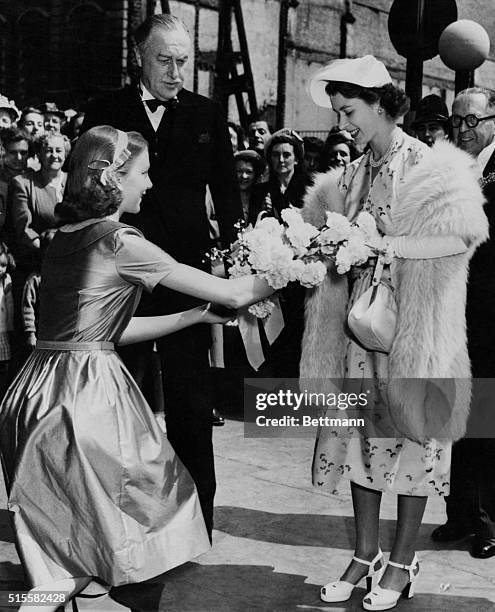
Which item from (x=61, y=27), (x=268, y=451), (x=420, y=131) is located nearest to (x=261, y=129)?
(x=420, y=131)

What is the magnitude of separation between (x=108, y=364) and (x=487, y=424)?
2028mm

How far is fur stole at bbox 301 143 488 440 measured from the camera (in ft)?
10.3

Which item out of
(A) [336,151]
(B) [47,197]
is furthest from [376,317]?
(A) [336,151]

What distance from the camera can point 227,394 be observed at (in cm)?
707

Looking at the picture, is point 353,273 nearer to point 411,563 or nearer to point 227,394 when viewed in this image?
point 411,563

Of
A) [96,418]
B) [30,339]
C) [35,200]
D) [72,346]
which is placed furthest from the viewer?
[35,200]

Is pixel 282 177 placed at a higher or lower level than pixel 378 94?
lower

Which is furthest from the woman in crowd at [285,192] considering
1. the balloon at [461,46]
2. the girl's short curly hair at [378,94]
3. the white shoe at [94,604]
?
the white shoe at [94,604]

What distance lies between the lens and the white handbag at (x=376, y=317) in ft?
10.4

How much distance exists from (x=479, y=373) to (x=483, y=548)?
766 mm

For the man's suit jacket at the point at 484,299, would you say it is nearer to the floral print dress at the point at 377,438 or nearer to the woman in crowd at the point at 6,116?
the floral print dress at the point at 377,438

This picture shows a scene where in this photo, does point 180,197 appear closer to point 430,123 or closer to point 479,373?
point 479,373

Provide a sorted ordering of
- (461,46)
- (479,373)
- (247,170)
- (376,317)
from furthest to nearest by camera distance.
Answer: (247,170) → (461,46) → (479,373) → (376,317)

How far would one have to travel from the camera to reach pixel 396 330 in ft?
10.6
